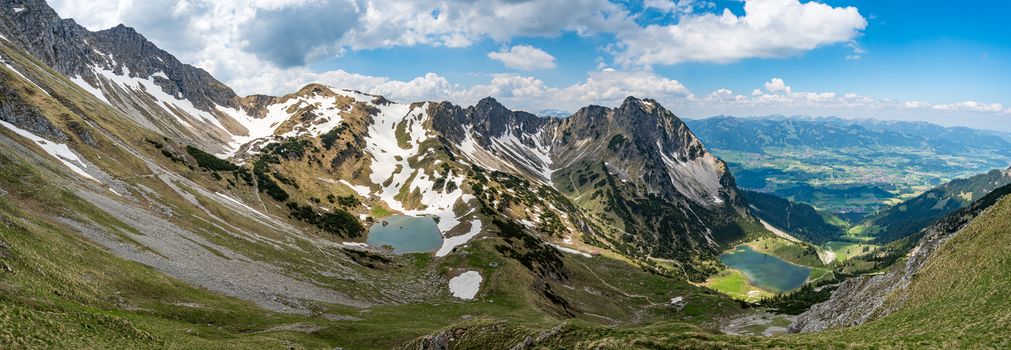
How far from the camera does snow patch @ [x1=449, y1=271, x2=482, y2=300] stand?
379 ft

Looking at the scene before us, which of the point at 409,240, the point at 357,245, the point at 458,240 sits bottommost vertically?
the point at 409,240

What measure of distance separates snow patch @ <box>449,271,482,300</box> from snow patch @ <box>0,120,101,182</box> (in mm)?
80531

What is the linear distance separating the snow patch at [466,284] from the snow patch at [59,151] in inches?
3171

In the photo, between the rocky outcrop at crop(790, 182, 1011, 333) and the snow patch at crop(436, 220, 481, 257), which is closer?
the rocky outcrop at crop(790, 182, 1011, 333)

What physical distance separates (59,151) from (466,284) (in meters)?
95.0

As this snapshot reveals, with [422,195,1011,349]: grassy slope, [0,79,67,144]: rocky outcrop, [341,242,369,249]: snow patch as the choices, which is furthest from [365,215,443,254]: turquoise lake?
[422,195,1011,349]: grassy slope

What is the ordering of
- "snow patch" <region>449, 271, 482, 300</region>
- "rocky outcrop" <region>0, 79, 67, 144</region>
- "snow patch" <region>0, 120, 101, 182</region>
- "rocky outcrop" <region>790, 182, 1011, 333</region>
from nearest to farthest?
"rocky outcrop" <region>790, 182, 1011, 333</region>, "snow patch" <region>0, 120, 101, 182</region>, "rocky outcrop" <region>0, 79, 67, 144</region>, "snow patch" <region>449, 271, 482, 300</region>

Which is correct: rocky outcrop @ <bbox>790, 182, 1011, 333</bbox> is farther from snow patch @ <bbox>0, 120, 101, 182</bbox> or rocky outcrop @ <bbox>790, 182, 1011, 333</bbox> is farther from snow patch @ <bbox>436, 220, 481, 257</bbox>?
snow patch @ <bbox>0, 120, 101, 182</bbox>

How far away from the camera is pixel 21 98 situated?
115 metres

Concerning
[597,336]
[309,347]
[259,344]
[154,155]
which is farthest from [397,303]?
[154,155]

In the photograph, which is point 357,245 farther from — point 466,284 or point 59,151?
point 59,151

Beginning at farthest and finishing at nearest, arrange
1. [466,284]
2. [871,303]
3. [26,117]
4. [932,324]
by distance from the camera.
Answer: [466,284] → [26,117] → [871,303] → [932,324]

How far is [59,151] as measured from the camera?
4112 inches

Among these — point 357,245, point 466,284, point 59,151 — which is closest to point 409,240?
point 357,245
